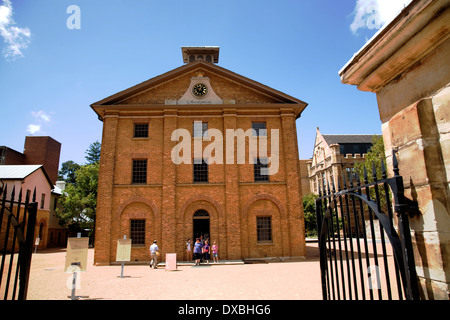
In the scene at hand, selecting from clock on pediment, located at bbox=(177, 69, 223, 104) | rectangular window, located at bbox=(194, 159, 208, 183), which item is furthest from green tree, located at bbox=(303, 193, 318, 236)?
clock on pediment, located at bbox=(177, 69, 223, 104)

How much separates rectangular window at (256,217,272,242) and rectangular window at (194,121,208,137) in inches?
295

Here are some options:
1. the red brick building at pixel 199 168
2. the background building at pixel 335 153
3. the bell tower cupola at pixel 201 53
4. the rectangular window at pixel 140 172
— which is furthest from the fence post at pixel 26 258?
the background building at pixel 335 153

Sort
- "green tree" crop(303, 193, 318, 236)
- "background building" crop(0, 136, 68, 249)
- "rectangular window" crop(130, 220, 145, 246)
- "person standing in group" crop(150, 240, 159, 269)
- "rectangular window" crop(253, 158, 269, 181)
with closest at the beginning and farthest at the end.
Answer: "person standing in group" crop(150, 240, 159, 269), "rectangular window" crop(130, 220, 145, 246), "rectangular window" crop(253, 158, 269, 181), "background building" crop(0, 136, 68, 249), "green tree" crop(303, 193, 318, 236)

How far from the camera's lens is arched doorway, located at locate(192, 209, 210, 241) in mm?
19906

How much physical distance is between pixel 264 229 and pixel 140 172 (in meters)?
9.92

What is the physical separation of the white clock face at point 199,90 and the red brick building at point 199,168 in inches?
3.1

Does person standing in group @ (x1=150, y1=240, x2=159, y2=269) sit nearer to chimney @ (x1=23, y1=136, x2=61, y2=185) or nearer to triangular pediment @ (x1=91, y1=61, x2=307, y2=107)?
triangular pediment @ (x1=91, y1=61, x2=307, y2=107)

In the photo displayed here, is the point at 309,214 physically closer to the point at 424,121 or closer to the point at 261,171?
the point at 261,171

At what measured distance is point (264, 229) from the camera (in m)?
20.1

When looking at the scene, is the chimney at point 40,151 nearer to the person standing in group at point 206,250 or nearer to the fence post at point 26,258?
the person standing in group at point 206,250

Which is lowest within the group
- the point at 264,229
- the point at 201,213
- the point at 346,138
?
the point at 264,229

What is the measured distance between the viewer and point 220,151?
20.7m

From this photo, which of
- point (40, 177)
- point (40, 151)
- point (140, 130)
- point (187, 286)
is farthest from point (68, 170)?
point (187, 286)
